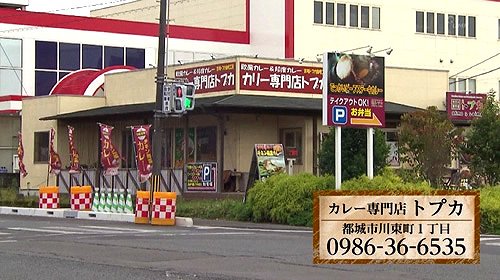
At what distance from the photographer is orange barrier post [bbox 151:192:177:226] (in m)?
26.8

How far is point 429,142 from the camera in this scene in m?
32.0

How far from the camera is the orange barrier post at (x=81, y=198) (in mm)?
31922

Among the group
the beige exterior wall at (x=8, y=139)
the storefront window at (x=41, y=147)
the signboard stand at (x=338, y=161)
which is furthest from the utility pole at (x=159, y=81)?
the beige exterior wall at (x=8, y=139)

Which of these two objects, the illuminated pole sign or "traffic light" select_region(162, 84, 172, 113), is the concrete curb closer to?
"traffic light" select_region(162, 84, 172, 113)

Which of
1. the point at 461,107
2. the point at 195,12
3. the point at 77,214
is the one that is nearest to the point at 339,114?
the point at 77,214

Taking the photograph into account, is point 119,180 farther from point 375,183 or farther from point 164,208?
point 375,183

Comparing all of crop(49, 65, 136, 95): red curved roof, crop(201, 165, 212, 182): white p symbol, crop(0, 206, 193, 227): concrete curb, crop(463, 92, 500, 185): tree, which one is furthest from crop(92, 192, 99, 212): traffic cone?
crop(49, 65, 136, 95): red curved roof

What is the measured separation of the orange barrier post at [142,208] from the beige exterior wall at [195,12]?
90.4 ft

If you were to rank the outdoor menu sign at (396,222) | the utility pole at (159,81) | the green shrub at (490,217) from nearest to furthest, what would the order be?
1. the outdoor menu sign at (396,222)
2. the green shrub at (490,217)
3. the utility pole at (159,81)

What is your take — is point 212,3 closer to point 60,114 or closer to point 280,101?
point 60,114

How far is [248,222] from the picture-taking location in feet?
93.3

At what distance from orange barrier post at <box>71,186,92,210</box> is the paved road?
718 cm

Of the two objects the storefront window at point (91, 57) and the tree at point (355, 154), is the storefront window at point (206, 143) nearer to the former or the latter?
the tree at point (355, 154)

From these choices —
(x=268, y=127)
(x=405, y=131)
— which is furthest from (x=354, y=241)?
(x=268, y=127)
